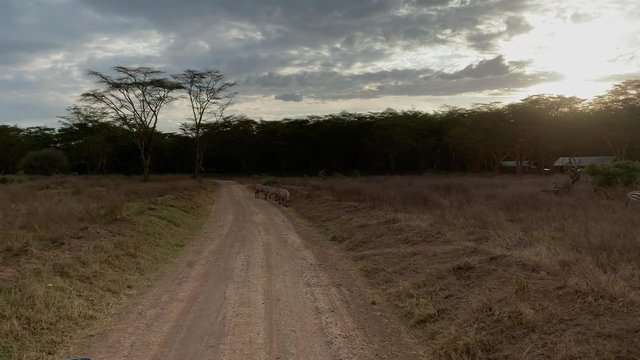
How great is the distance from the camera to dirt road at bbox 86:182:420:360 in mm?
6477

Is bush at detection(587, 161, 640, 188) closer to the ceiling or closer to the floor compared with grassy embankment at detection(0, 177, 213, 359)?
closer to the ceiling

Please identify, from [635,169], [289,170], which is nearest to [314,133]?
[289,170]

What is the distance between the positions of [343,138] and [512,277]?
2817 inches

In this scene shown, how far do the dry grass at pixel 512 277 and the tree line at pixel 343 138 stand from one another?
132ft

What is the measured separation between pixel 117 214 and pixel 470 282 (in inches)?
506

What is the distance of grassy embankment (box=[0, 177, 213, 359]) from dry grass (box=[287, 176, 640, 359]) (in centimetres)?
495

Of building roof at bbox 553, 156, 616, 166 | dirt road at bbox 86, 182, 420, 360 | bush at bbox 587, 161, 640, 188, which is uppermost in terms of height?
building roof at bbox 553, 156, 616, 166

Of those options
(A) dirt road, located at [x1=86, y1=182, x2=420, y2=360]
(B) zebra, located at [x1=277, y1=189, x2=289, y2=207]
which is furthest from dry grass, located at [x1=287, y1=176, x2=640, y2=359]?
(B) zebra, located at [x1=277, y1=189, x2=289, y2=207]

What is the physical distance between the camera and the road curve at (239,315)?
255 inches

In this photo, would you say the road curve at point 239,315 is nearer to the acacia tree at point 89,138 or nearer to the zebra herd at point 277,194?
the zebra herd at point 277,194

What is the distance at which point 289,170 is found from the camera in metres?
88.7

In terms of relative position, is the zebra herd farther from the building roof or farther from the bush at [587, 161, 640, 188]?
the building roof

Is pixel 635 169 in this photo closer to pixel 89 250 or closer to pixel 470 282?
pixel 470 282

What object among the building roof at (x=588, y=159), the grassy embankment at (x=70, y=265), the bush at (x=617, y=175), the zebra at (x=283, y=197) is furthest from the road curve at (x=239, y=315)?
the building roof at (x=588, y=159)
